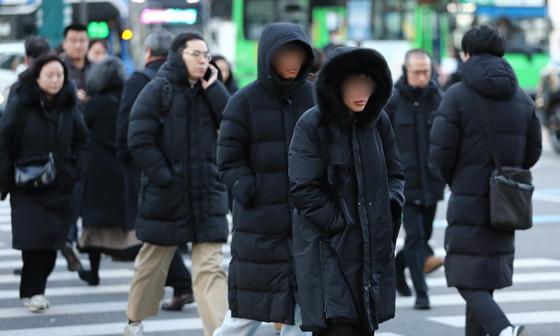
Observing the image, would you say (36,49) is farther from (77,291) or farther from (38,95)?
(38,95)

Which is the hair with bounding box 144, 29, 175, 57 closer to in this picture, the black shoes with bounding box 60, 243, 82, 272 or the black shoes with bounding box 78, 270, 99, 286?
the black shoes with bounding box 78, 270, 99, 286

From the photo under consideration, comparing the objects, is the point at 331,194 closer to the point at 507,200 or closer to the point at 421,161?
the point at 507,200

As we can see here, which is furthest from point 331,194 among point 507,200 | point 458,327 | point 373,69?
point 458,327

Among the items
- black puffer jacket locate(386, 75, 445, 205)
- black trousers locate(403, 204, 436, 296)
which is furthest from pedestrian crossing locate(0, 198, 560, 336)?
black puffer jacket locate(386, 75, 445, 205)

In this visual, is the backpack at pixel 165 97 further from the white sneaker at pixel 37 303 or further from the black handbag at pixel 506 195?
the white sneaker at pixel 37 303

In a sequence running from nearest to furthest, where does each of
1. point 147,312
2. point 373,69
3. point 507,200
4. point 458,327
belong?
1. point 373,69
2. point 507,200
3. point 147,312
4. point 458,327

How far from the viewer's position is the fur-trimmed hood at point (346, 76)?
5.46 meters

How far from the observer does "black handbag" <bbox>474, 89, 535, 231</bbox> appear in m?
7.13

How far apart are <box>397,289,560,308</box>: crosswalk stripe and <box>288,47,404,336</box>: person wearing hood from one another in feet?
13.9

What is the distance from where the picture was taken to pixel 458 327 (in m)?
8.91

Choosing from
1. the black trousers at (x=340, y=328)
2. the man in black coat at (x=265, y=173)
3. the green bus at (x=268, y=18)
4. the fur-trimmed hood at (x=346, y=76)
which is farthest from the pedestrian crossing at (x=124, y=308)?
the green bus at (x=268, y=18)

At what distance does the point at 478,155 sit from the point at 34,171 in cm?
328

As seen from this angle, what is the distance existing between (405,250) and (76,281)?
2822mm

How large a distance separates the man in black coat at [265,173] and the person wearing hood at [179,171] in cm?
124
